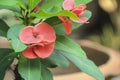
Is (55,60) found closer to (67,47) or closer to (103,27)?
(67,47)

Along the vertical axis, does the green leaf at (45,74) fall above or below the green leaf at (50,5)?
below

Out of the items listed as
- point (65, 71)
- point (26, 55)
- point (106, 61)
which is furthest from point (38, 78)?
point (65, 71)

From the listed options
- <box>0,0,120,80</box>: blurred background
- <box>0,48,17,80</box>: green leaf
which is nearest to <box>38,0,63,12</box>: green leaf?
<box>0,48,17,80</box>: green leaf

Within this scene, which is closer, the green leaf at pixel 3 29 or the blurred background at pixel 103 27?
the green leaf at pixel 3 29

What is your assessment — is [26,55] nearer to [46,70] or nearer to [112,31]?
[46,70]

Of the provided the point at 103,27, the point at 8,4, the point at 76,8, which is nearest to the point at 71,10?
the point at 76,8

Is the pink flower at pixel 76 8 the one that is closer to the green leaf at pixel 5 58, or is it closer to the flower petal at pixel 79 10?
the flower petal at pixel 79 10

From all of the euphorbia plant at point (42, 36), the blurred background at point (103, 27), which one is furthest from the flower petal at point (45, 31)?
the blurred background at point (103, 27)
